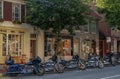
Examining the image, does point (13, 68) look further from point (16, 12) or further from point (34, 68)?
point (16, 12)

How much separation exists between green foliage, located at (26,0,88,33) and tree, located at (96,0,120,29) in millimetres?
5713

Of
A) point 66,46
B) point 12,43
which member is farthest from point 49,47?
point 12,43

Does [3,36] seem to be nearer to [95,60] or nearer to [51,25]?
[51,25]

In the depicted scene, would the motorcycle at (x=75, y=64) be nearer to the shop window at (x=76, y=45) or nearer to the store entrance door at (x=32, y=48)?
the store entrance door at (x=32, y=48)

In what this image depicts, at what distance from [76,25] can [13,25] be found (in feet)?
18.2

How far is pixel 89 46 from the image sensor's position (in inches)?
1742

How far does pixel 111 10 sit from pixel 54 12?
919cm

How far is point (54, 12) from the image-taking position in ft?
104

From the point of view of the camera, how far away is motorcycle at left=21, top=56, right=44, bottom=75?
2631 cm

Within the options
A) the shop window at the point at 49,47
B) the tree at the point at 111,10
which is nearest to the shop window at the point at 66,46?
the shop window at the point at 49,47

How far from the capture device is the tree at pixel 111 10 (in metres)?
38.2

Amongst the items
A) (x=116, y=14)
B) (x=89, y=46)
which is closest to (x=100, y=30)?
(x=89, y=46)

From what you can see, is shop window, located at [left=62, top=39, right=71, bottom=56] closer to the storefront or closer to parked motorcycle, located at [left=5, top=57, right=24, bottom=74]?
the storefront

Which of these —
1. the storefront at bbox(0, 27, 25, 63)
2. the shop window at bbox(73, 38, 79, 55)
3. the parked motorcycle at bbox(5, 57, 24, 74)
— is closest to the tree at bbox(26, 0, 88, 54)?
the storefront at bbox(0, 27, 25, 63)
